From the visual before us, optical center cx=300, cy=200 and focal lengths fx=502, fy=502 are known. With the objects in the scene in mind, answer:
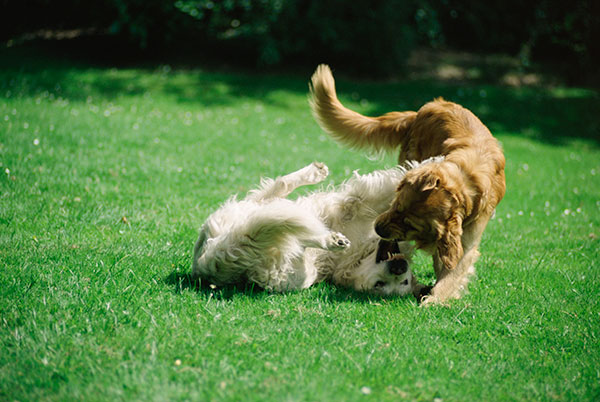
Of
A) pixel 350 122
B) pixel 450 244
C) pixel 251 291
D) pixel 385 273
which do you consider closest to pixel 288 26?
pixel 350 122

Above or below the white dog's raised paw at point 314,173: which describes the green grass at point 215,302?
below

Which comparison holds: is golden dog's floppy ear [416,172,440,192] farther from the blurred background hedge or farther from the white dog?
the blurred background hedge

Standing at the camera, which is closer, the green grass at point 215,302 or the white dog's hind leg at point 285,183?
the green grass at point 215,302

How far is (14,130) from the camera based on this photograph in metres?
8.05

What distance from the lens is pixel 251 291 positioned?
162 inches

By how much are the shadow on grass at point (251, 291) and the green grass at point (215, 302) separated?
3cm

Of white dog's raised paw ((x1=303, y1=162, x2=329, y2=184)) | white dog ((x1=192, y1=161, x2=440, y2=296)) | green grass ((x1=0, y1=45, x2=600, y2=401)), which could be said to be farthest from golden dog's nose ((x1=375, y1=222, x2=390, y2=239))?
white dog's raised paw ((x1=303, y1=162, x2=329, y2=184))

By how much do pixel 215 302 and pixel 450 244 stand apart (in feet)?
6.11

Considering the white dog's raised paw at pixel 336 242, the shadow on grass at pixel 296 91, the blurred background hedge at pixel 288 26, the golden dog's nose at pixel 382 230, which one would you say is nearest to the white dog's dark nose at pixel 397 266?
the golden dog's nose at pixel 382 230

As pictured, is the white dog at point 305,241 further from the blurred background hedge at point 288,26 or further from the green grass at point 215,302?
the blurred background hedge at point 288,26

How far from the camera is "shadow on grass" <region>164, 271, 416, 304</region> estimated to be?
409 cm

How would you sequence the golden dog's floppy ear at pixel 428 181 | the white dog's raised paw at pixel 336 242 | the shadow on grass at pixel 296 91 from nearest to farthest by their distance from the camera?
the golden dog's floppy ear at pixel 428 181
the white dog's raised paw at pixel 336 242
the shadow on grass at pixel 296 91

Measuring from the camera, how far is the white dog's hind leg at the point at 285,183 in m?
4.75

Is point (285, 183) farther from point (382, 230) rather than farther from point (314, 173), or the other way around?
point (382, 230)
